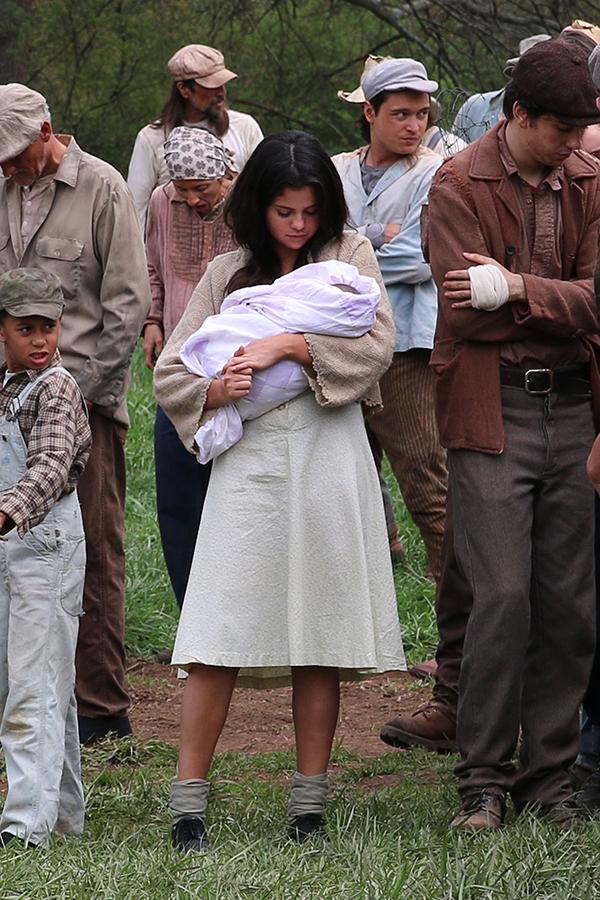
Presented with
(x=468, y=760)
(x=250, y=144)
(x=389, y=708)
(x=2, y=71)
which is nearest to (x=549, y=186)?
(x=468, y=760)

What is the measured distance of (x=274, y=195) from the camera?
503 centimetres

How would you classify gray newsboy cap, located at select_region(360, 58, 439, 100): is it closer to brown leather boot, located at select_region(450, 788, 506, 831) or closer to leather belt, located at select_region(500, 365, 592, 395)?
leather belt, located at select_region(500, 365, 592, 395)

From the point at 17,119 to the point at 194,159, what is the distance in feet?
3.08

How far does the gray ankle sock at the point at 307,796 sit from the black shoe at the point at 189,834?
27cm

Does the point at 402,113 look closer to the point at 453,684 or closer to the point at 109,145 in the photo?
the point at 453,684

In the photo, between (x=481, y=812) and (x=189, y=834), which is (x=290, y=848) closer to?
(x=189, y=834)

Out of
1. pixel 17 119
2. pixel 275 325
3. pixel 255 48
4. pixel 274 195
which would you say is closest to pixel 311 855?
pixel 275 325

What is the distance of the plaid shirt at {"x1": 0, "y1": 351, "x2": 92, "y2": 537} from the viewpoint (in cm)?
464

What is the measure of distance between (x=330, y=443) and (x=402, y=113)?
2337mm

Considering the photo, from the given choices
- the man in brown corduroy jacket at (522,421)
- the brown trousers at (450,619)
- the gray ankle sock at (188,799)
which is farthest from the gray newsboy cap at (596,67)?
the gray ankle sock at (188,799)

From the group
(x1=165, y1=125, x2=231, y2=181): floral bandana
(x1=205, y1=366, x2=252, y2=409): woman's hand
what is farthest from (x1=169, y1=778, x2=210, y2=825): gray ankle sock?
(x1=165, y1=125, x2=231, y2=181): floral bandana

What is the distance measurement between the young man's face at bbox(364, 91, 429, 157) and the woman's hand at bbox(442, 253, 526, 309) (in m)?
2.12

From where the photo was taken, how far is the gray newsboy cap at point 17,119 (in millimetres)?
5805

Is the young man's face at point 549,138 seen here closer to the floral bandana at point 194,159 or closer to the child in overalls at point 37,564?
the child in overalls at point 37,564
